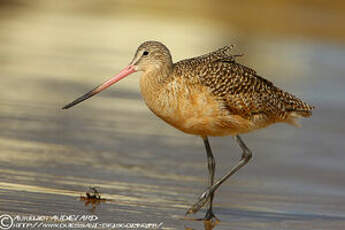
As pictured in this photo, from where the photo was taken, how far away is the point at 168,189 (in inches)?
349

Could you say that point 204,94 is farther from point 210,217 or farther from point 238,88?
point 210,217

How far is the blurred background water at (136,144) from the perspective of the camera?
8180 millimetres

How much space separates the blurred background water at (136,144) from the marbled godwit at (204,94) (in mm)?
613

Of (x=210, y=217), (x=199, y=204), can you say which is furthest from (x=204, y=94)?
(x=210, y=217)

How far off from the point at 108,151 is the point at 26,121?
5.18ft

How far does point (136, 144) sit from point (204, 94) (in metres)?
2.79

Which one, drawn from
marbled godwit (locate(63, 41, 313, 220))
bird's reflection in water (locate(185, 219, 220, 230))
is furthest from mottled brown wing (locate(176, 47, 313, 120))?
bird's reflection in water (locate(185, 219, 220, 230))

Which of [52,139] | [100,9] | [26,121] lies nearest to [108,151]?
[52,139]

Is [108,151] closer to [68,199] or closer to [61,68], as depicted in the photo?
[68,199]

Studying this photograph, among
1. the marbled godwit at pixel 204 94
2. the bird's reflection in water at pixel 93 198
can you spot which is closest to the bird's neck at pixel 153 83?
the marbled godwit at pixel 204 94

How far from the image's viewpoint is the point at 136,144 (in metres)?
10.9

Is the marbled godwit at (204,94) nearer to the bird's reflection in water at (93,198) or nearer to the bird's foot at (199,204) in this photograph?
the bird's foot at (199,204)

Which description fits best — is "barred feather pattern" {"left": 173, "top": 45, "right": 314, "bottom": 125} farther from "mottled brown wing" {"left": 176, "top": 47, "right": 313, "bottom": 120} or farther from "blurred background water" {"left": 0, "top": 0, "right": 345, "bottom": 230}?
"blurred background water" {"left": 0, "top": 0, "right": 345, "bottom": 230}

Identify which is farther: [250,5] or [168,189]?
[250,5]
